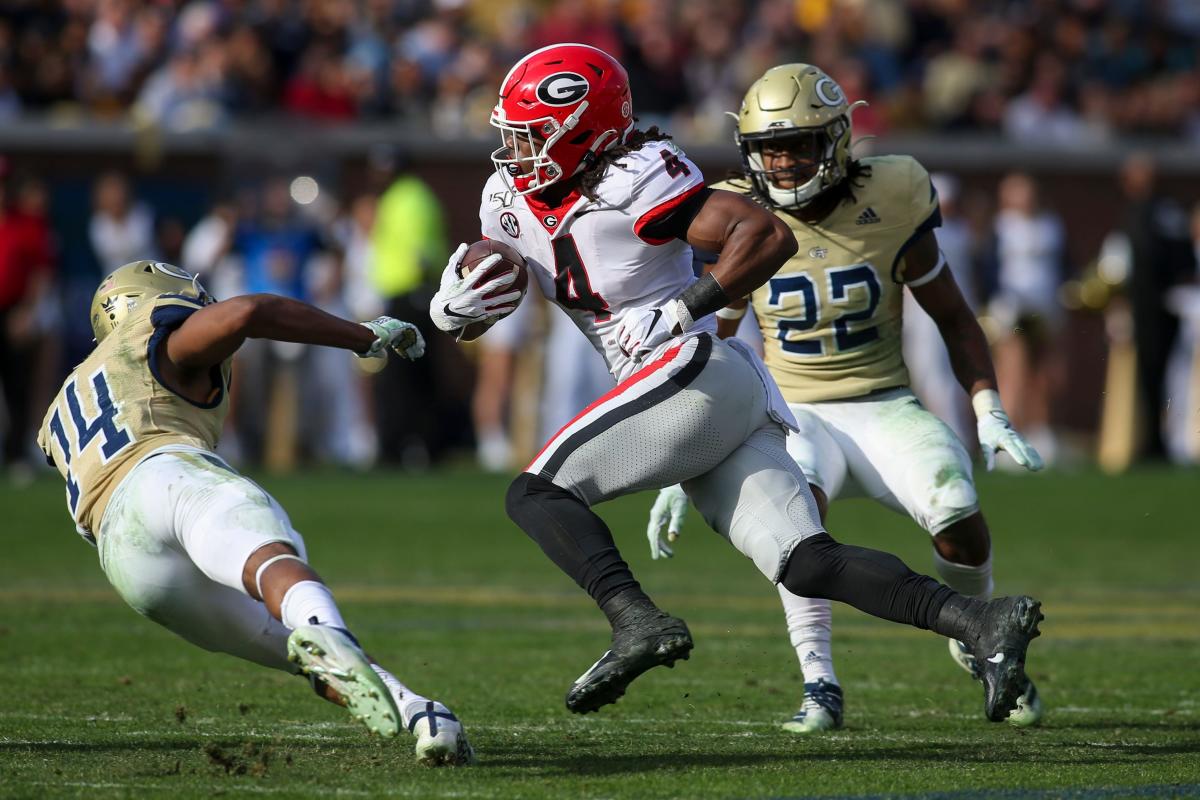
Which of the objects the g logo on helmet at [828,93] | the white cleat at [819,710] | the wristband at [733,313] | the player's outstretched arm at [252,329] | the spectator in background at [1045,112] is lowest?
the spectator in background at [1045,112]

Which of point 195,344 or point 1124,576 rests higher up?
point 195,344

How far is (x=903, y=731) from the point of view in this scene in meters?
5.16

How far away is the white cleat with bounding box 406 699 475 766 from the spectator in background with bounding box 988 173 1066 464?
10706 mm

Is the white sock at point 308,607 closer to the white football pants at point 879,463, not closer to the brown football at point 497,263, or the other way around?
the brown football at point 497,263

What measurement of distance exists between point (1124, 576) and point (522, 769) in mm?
5693

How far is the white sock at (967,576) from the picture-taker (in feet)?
18.2

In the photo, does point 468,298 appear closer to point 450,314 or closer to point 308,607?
point 450,314

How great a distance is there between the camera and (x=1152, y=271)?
1437 centimetres

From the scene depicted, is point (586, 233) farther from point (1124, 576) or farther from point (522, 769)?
point (1124, 576)

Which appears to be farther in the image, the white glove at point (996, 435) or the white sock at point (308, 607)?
the white glove at point (996, 435)

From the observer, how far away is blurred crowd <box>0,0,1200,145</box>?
14.8 m

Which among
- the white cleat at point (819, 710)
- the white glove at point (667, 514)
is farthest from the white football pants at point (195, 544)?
the white cleat at point (819, 710)

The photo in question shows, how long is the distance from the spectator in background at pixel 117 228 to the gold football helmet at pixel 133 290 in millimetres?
8702

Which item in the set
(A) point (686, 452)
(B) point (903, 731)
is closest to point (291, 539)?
(A) point (686, 452)
